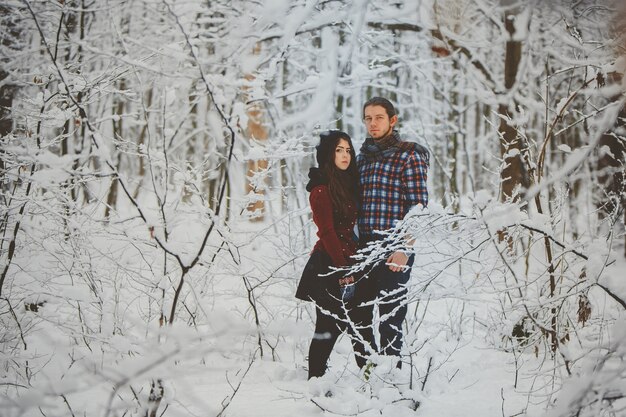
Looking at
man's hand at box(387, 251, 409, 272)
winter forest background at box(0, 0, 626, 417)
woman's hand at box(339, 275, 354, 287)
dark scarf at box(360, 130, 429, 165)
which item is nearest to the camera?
winter forest background at box(0, 0, 626, 417)

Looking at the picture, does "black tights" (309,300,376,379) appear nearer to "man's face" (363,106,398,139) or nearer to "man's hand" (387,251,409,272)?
"man's hand" (387,251,409,272)

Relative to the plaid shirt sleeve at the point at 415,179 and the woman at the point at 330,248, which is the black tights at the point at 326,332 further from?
the plaid shirt sleeve at the point at 415,179

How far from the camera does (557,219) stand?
9.64 ft

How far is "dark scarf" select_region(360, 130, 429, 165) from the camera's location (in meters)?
2.53

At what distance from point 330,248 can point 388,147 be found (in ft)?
2.37

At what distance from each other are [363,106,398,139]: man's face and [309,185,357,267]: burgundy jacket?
1.54 ft

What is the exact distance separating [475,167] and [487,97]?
45.5 feet

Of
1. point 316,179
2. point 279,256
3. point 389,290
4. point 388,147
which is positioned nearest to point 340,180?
point 316,179

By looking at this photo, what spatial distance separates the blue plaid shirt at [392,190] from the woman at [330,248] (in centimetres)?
11

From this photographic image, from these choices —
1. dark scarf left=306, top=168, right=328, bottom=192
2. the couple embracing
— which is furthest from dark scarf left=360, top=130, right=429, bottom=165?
dark scarf left=306, top=168, right=328, bottom=192

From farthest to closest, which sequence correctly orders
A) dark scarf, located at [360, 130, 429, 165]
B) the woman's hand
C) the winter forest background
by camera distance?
dark scarf, located at [360, 130, 429, 165], the woman's hand, the winter forest background

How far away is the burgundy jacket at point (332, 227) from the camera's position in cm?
241

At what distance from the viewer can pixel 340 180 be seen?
2541mm

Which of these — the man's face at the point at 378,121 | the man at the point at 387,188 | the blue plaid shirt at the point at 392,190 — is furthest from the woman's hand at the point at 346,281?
the man's face at the point at 378,121
